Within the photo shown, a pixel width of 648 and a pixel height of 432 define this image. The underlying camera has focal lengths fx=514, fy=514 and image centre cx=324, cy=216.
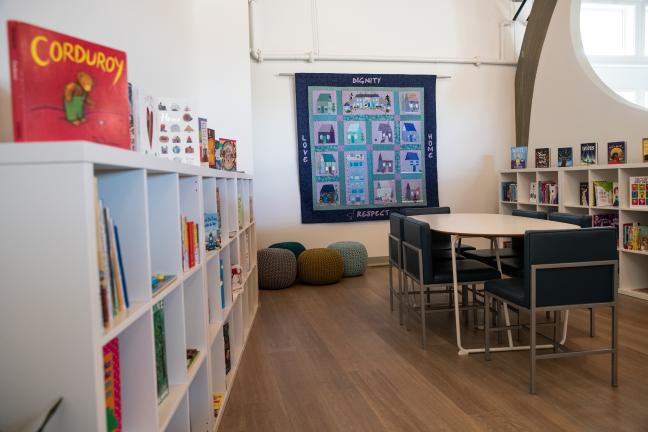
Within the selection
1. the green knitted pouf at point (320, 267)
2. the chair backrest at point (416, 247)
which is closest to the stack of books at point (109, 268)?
the chair backrest at point (416, 247)

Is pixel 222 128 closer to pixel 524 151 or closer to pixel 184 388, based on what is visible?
pixel 184 388

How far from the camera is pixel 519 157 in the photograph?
254 inches

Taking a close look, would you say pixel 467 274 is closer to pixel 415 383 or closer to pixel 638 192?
pixel 415 383

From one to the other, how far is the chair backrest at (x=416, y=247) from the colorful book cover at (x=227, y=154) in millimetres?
1339

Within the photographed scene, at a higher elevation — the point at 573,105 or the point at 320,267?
the point at 573,105

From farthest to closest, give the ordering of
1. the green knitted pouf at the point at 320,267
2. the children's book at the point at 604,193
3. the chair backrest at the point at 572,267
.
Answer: the green knitted pouf at the point at 320,267 → the children's book at the point at 604,193 → the chair backrest at the point at 572,267

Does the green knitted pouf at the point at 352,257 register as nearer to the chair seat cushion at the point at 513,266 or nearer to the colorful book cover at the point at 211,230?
the chair seat cushion at the point at 513,266

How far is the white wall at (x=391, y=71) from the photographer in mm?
6438

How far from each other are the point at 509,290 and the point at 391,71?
4.50 m

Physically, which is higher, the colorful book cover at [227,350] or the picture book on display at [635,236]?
the picture book on display at [635,236]

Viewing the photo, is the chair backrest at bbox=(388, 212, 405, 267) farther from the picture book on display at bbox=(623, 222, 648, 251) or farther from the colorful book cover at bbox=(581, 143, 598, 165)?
the colorful book cover at bbox=(581, 143, 598, 165)

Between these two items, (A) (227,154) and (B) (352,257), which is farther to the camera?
(B) (352,257)

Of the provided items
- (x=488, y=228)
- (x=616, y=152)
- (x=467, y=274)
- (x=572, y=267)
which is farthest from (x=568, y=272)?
(x=616, y=152)

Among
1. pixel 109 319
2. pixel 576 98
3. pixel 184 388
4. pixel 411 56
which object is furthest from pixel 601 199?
pixel 109 319
